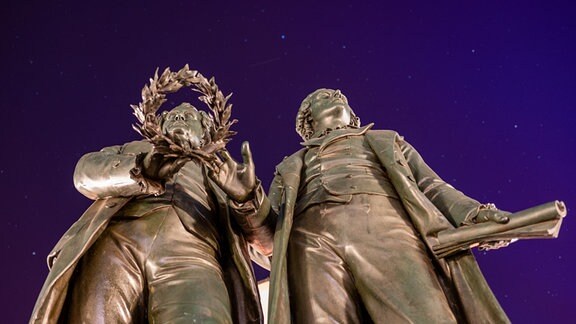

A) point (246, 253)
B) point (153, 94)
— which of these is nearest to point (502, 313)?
point (246, 253)

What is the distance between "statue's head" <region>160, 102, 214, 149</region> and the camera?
5447 millimetres

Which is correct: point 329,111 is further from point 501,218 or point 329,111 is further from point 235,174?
point 501,218

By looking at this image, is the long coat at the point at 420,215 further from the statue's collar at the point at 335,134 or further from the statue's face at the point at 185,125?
the statue's face at the point at 185,125

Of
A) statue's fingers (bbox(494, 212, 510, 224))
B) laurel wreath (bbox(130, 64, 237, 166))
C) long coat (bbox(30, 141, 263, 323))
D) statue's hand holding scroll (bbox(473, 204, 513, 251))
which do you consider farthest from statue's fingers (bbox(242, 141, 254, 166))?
statue's fingers (bbox(494, 212, 510, 224))

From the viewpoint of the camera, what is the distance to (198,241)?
554cm

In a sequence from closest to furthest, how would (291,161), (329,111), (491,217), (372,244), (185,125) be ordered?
(491,217)
(372,244)
(185,125)
(291,161)
(329,111)

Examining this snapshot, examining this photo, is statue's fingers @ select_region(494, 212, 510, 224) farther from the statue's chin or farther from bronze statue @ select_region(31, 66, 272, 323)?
the statue's chin

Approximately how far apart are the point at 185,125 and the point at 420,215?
6.64ft

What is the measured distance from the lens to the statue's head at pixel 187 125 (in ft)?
17.9

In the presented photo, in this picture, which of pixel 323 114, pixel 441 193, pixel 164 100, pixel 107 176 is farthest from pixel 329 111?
pixel 107 176

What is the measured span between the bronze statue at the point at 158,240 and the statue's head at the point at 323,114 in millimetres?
1517

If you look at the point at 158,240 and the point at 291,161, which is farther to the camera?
the point at 291,161

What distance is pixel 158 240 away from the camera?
17.7ft

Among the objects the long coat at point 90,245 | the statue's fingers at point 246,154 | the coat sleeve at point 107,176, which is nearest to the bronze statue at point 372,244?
the long coat at point 90,245
